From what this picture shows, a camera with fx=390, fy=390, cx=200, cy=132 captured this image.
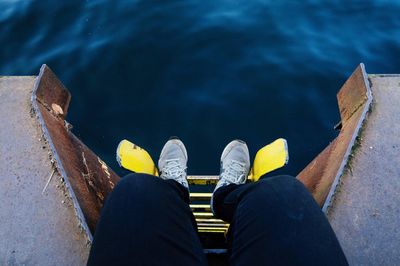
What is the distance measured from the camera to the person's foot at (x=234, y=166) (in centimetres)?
273

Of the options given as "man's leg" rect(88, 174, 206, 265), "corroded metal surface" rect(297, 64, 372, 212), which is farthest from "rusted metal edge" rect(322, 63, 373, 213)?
"man's leg" rect(88, 174, 206, 265)

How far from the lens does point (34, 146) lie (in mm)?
2535

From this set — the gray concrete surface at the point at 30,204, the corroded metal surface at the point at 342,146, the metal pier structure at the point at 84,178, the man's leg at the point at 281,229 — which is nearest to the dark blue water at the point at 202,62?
Result: the corroded metal surface at the point at 342,146

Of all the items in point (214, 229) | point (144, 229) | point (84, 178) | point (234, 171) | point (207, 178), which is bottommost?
point (214, 229)

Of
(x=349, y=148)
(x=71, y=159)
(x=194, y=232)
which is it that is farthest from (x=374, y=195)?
(x=71, y=159)

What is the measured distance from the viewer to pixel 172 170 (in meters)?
2.79

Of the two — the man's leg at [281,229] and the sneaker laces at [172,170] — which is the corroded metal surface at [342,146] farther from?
the sneaker laces at [172,170]

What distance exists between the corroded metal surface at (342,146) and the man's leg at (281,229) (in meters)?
0.50

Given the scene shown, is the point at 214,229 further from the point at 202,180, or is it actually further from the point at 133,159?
the point at 133,159

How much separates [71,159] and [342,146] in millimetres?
1811

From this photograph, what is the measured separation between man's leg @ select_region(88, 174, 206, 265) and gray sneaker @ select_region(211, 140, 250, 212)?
765 millimetres

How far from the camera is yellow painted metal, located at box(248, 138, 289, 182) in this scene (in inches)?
111

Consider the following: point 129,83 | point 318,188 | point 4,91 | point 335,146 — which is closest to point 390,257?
point 318,188

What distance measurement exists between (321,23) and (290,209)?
3997mm
